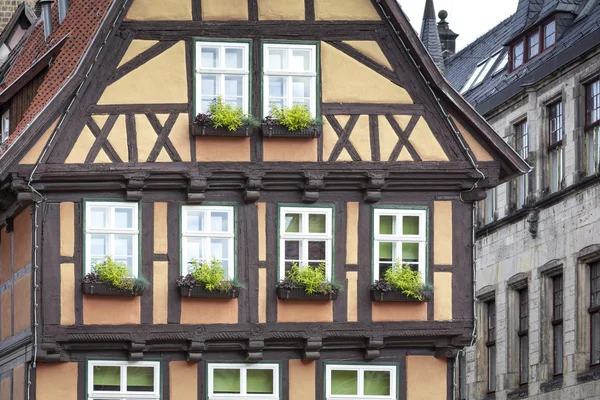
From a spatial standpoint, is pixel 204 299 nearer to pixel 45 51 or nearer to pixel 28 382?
pixel 28 382

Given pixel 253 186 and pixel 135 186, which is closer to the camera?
pixel 135 186

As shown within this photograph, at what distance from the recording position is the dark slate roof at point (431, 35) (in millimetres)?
56812

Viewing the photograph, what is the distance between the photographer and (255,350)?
119 feet

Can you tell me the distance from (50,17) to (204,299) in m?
8.27

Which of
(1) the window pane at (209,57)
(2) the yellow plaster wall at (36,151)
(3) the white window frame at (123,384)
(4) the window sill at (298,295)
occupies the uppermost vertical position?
(1) the window pane at (209,57)

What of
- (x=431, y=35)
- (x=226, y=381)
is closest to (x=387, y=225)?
(x=226, y=381)

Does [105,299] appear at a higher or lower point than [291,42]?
lower

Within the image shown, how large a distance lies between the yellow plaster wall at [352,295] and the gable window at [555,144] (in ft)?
46.2

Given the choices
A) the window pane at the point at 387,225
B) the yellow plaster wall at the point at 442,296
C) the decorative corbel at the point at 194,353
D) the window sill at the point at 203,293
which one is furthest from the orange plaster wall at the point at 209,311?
the yellow plaster wall at the point at 442,296

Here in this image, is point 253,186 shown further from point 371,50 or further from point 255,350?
point 371,50

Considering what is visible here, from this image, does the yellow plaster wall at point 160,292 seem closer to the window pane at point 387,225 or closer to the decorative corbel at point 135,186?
the decorative corbel at point 135,186

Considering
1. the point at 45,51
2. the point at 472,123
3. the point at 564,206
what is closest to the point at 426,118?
the point at 472,123

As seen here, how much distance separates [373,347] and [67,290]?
4815 mm

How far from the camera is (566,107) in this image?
4966 centimetres
